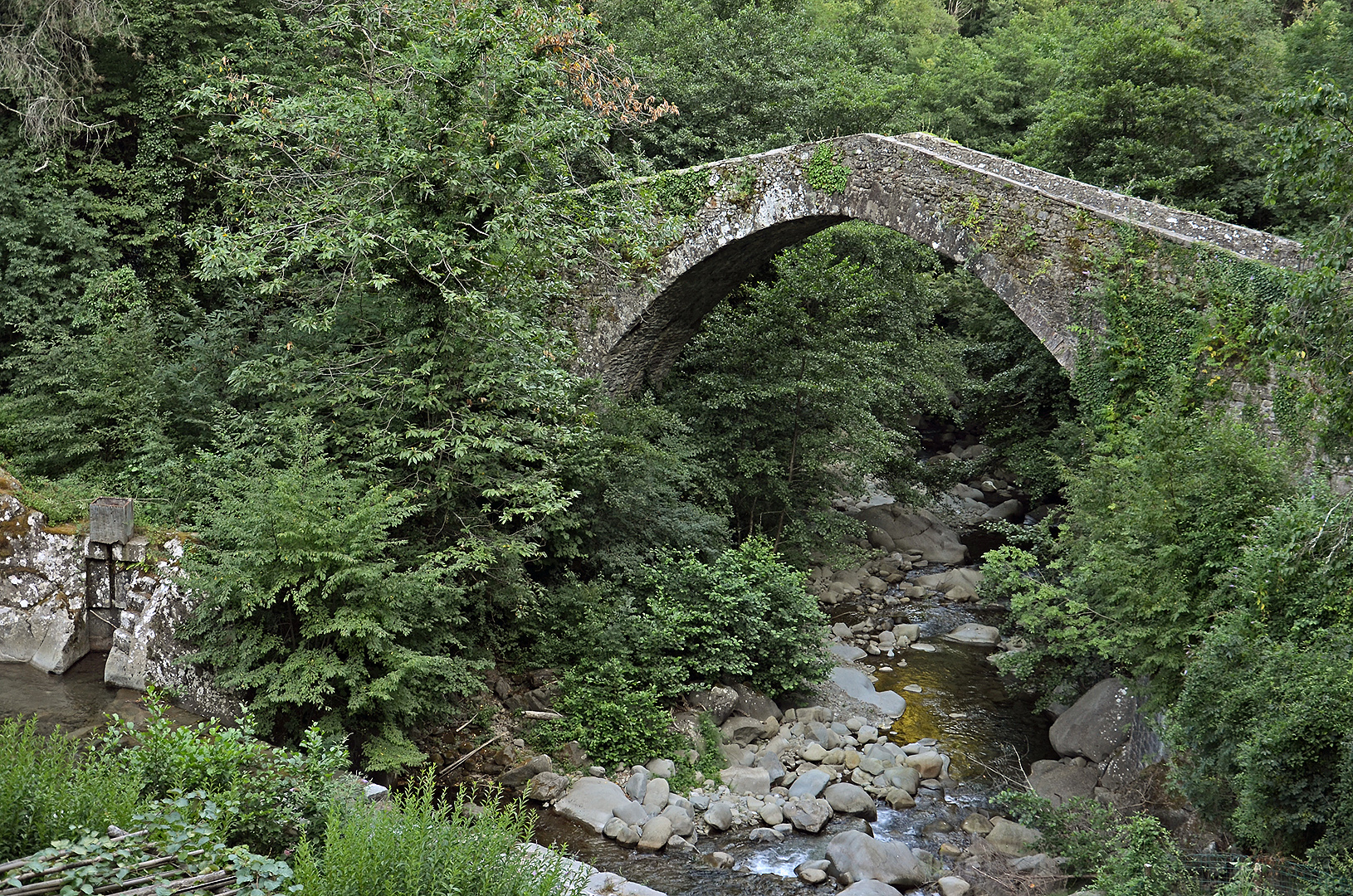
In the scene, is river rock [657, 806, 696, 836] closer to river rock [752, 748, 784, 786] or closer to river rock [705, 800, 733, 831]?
river rock [705, 800, 733, 831]

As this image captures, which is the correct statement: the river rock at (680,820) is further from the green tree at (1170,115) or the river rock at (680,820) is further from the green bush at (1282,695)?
the green tree at (1170,115)

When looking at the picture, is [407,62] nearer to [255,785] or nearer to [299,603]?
[299,603]

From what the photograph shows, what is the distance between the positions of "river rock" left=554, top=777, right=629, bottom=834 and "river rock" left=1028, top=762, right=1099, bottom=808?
3.48 m

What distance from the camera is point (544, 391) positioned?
7.67 meters

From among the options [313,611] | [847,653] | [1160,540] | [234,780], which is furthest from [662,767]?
[1160,540]

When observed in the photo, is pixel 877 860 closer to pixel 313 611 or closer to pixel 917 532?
pixel 313 611

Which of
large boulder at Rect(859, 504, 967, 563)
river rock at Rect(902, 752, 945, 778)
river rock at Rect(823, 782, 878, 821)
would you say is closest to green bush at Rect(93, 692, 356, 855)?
river rock at Rect(823, 782, 878, 821)

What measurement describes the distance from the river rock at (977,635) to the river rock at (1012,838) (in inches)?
162

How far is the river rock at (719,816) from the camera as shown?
23.9 feet

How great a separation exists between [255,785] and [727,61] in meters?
12.8

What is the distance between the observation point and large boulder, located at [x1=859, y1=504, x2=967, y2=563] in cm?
1418

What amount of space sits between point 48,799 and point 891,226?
9.36 meters

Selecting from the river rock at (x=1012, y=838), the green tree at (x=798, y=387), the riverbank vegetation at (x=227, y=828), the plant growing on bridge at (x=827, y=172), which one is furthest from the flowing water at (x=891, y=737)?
the plant growing on bridge at (x=827, y=172)

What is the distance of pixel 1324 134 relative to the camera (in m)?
4.78
